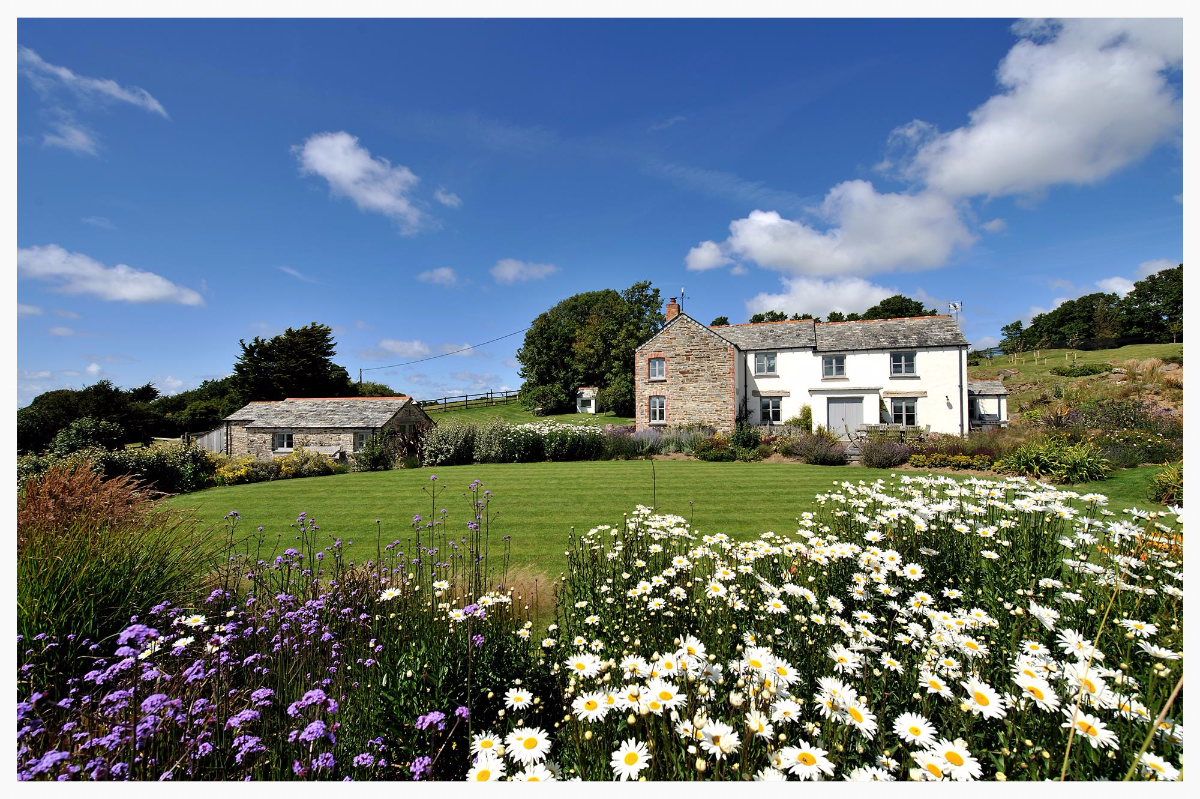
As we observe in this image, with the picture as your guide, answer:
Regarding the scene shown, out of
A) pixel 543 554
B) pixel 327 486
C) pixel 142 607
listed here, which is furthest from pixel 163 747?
pixel 327 486

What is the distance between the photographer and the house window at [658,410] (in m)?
25.9

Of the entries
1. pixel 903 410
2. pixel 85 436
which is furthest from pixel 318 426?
pixel 903 410

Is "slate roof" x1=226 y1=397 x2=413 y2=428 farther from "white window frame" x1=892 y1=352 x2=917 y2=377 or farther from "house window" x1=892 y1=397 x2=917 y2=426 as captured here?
"white window frame" x1=892 y1=352 x2=917 y2=377

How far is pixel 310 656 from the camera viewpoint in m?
3.13

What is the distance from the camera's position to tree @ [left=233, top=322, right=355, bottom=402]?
3831 centimetres

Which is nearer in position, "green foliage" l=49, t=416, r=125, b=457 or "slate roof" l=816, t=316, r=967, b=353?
"green foliage" l=49, t=416, r=125, b=457

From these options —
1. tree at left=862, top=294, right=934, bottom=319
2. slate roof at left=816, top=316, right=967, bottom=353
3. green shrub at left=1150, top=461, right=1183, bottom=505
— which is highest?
tree at left=862, top=294, right=934, bottom=319

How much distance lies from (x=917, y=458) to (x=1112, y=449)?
468cm

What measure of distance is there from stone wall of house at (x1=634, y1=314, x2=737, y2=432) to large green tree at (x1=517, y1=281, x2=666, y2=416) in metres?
12.8

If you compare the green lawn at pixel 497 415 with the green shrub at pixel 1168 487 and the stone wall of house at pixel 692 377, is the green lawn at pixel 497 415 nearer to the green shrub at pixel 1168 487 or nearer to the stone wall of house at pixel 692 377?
the stone wall of house at pixel 692 377

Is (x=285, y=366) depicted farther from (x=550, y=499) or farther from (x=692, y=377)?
(x=550, y=499)

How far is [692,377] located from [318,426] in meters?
19.0

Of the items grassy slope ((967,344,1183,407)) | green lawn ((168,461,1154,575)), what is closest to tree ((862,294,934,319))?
grassy slope ((967,344,1183,407))
